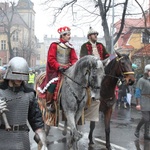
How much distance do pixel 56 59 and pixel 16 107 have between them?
158 inches

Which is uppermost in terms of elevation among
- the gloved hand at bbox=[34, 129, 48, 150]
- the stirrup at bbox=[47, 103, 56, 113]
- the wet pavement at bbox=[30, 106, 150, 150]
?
the gloved hand at bbox=[34, 129, 48, 150]

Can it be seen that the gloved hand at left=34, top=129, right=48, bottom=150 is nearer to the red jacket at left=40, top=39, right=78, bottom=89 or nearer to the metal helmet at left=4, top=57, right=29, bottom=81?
the metal helmet at left=4, top=57, right=29, bottom=81

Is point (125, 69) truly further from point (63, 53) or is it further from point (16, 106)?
point (16, 106)

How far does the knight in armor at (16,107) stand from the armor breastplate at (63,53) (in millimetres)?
3844

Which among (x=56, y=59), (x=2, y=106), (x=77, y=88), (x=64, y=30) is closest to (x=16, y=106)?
(x=2, y=106)

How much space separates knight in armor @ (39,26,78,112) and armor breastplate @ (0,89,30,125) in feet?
12.0

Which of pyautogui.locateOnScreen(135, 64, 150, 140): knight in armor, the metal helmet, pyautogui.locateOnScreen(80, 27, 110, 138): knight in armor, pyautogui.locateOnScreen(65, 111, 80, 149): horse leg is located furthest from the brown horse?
the metal helmet

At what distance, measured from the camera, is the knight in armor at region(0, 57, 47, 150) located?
3904mm

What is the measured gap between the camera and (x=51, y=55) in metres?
7.79

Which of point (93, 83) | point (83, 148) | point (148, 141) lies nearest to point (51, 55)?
point (93, 83)

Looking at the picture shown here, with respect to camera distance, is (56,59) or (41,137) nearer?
(41,137)

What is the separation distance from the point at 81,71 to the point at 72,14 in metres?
15.4

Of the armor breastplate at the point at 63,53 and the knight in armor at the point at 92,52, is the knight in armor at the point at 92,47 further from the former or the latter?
the armor breastplate at the point at 63,53

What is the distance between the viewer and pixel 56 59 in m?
7.91
